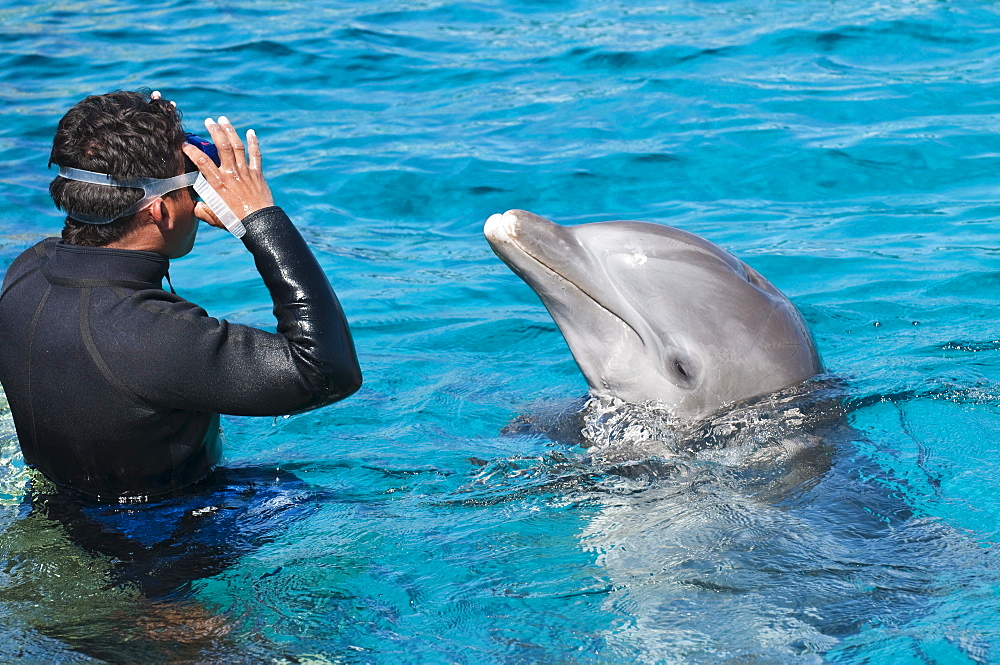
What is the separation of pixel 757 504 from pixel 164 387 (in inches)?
92.9

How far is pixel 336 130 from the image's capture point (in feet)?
41.4

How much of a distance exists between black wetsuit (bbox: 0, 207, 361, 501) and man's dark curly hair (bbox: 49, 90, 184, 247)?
13 cm

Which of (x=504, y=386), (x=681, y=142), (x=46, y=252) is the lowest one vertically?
(x=504, y=386)

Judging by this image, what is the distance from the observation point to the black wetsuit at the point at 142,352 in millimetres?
3789

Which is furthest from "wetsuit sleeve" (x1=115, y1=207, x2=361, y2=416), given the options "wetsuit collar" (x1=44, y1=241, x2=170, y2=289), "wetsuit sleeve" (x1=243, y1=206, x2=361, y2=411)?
"wetsuit collar" (x1=44, y1=241, x2=170, y2=289)

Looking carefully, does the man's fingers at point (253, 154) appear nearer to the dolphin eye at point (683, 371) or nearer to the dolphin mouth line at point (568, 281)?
the dolphin mouth line at point (568, 281)

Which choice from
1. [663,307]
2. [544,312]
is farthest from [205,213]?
[544,312]

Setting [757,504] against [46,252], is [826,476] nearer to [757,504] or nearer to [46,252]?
[757,504]

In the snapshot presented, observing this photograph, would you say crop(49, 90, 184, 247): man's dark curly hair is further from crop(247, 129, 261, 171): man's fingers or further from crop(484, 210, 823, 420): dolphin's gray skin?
crop(484, 210, 823, 420): dolphin's gray skin

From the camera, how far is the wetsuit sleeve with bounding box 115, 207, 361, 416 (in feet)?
12.4

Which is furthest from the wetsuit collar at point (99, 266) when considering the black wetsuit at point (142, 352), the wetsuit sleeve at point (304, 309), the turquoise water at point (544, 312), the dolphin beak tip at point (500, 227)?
the dolphin beak tip at point (500, 227)

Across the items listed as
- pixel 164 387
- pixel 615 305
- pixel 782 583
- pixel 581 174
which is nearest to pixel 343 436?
pixel 615 305

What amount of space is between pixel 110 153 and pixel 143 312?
0.57 metres

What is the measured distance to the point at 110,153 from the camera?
12.7ft
